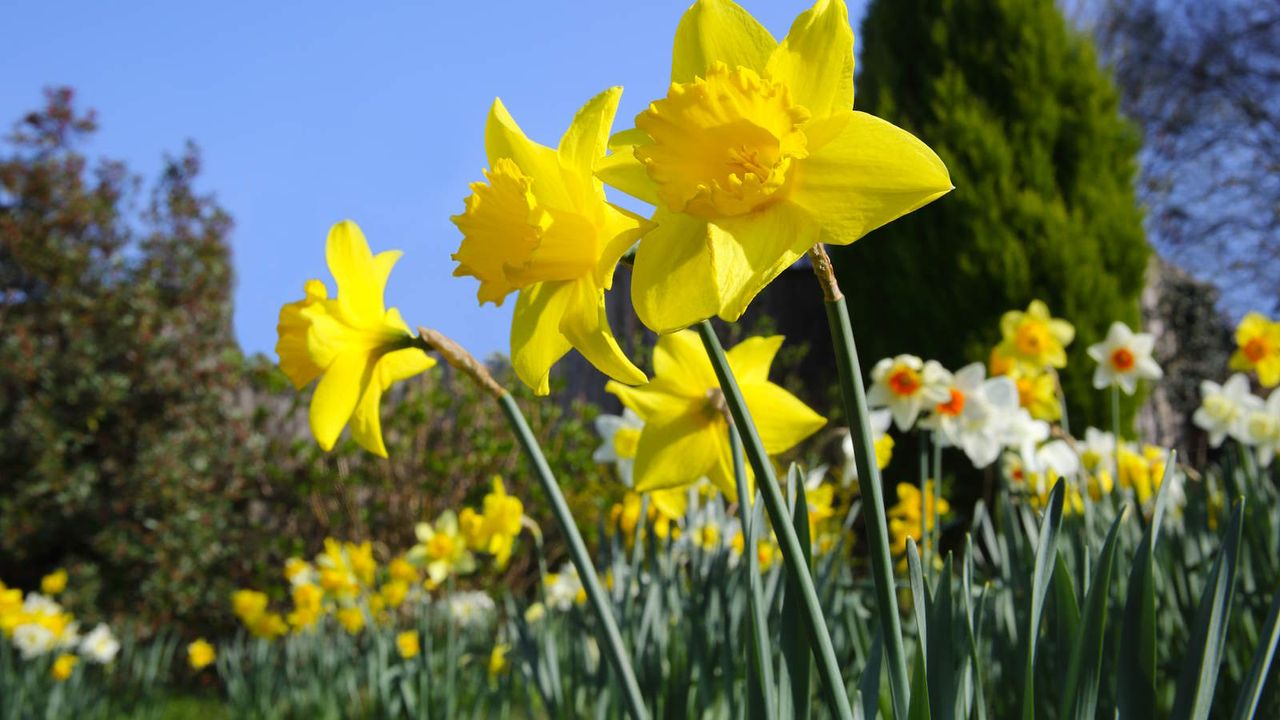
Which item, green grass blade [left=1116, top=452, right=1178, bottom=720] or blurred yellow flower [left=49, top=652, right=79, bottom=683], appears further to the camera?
blurred yellow flower [left=49, top=652, right=79, bottom=683]

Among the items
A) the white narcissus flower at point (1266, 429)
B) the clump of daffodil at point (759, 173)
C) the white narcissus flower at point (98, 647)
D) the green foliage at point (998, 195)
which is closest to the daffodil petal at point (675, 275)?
the clump of daffodil at point (759, 173)

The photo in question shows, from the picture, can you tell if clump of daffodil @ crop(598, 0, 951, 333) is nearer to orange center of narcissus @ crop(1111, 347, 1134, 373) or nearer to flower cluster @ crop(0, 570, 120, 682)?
orange center of narcissus @ crop(1111, 347, 1134, 373)

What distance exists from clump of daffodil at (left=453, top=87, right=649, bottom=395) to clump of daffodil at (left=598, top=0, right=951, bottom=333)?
0.04m

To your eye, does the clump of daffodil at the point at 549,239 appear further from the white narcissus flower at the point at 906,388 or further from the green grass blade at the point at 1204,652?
the white narcissus flower at the point at 906,388

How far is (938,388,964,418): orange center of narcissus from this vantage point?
170cm

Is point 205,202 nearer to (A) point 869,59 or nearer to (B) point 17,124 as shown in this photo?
(B) point 17,124

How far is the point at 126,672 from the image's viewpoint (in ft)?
13.4

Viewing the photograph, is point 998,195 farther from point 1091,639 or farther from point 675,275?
point 675,275

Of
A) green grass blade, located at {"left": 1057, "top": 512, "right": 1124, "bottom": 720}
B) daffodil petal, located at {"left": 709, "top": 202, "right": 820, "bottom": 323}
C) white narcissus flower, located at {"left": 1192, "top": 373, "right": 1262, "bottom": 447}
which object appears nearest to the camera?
daffodil petal, located at {"left": 709, "top": 202, "right": 820, "bottom": 323}

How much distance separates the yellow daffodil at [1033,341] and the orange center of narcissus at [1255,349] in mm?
480

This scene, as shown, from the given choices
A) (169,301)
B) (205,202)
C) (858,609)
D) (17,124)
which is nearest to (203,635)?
(169,301)

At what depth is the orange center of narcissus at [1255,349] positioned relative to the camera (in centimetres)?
230

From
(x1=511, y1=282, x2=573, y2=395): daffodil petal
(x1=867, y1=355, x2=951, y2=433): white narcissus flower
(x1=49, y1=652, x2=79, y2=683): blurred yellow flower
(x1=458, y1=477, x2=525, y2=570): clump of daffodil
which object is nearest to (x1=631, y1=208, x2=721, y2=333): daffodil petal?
(x1=511, y1=282, x2=573, y2=395): daffodil petal

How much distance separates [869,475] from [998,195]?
16.2ft
